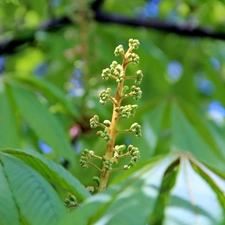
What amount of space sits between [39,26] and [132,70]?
60 centimetres

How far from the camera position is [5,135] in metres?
1.69

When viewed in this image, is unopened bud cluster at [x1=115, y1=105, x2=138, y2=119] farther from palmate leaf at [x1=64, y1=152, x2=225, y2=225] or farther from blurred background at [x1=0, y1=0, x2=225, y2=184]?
blurred background at [x1=0, y1=0, x2=225, y2=184]

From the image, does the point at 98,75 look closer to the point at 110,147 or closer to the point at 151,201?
the point at 110,147

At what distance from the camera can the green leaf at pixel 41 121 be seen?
1798 mm

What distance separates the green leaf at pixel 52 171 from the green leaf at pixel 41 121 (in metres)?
0.69

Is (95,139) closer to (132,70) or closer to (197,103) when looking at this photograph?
(132,70)

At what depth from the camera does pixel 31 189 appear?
988 millimetres

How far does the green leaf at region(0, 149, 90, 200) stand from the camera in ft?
3.34

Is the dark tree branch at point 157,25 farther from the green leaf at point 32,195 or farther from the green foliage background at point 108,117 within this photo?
the green leaf at point 32,195

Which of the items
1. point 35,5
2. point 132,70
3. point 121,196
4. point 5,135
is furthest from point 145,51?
point 121,196

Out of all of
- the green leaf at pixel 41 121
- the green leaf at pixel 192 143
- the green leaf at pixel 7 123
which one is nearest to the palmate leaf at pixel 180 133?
the green leaf at pixel 192 143

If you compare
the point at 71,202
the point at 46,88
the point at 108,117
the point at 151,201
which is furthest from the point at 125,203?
the point at 108,117

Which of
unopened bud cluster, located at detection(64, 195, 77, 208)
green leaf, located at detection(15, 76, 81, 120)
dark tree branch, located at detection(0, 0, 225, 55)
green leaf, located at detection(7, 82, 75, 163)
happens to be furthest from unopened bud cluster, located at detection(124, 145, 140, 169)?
dark tree branch, located at detection(0, 0, 225, 55)

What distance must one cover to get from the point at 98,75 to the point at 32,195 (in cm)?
192
